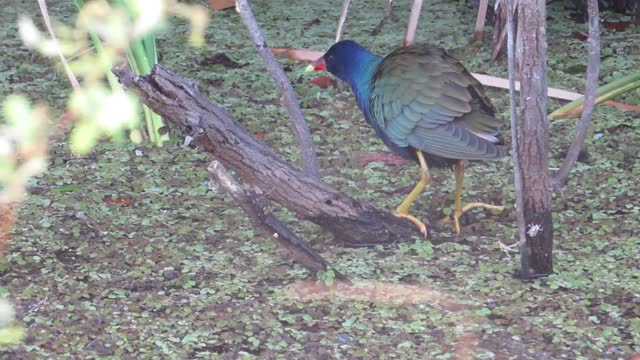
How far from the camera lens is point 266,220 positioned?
2.93m

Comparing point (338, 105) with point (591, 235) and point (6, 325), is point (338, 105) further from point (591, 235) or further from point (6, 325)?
point (6, 325)

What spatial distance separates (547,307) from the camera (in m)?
3.01

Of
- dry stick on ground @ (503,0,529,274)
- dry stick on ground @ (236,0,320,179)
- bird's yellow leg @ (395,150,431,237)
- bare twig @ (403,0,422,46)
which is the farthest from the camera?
bare twig @ (403,0,422,46)

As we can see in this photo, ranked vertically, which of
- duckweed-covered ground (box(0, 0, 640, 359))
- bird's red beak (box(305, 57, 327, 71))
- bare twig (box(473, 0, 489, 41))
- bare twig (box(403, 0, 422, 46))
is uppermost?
bare twig (box(473, 0, 489, 41))

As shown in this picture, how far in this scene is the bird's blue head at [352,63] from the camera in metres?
3.72

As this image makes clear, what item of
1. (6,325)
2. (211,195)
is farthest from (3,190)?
(6,325)

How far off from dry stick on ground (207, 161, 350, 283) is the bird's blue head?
835 millimetres

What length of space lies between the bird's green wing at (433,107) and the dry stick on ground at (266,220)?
56cm

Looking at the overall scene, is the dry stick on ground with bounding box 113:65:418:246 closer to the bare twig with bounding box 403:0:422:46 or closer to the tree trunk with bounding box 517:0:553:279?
the tree trunk with bounding box 517:0:553:279

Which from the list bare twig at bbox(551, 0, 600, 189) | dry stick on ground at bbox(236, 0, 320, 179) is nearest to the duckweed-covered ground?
dry stick on ground at bbox(236, 0, 320, 179)

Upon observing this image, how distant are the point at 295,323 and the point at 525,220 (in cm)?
68

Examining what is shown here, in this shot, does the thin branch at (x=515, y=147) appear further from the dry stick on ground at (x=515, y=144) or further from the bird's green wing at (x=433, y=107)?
the bird's green wing at (x=433, y=107)

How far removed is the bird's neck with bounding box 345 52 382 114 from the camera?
3.67 m

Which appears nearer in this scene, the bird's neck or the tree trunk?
the tree trunk
